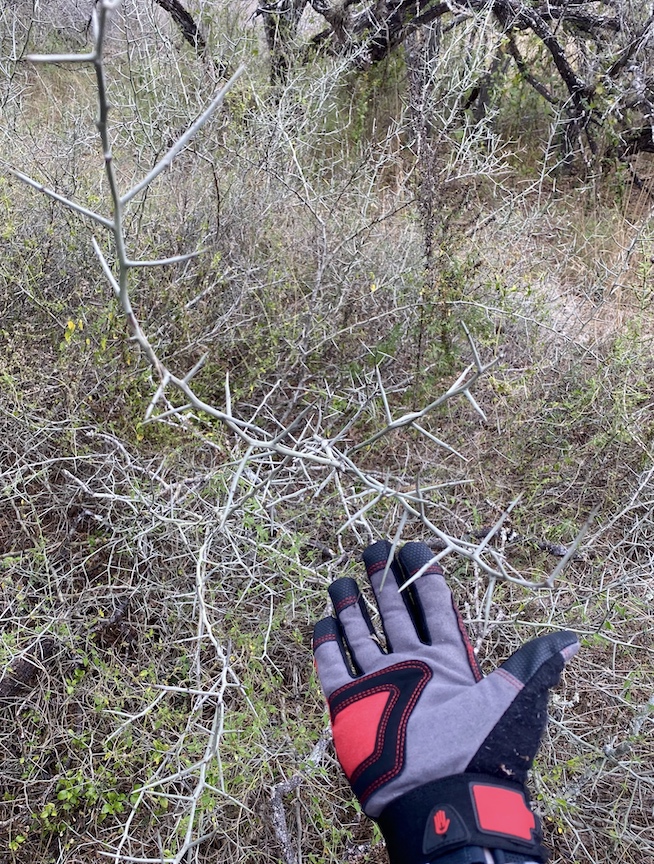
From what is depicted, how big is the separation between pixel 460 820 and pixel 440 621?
16.7 inches

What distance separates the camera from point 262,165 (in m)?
2.46

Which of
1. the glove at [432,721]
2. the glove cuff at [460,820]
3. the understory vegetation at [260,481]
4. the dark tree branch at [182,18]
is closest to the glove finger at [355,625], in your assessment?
the glove at [432,721]

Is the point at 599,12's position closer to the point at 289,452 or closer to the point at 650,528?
the point at 650,528

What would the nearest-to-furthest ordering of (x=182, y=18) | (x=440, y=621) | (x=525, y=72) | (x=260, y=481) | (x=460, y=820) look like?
(x=460, y=820)
(x=440, y=621)
(x=260, y=481)
(x=182, y=18)
(x=525, y=72)

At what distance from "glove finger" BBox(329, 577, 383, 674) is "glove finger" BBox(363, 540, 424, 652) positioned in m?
0.04

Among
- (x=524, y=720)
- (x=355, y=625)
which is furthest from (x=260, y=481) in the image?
(x=524, y=720)

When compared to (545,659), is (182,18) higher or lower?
higher

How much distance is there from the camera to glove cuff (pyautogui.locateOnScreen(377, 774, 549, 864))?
126 centimetres

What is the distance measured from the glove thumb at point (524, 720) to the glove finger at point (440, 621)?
0.13 m

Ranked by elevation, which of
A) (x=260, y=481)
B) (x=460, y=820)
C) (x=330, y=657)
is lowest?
(x=460, y=820)

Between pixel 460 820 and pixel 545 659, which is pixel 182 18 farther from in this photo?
pixel 460 820

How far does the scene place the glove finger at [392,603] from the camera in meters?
1.56

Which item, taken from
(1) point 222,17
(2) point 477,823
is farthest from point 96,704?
(1) point 222,17

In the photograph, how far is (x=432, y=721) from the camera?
1.40 m
